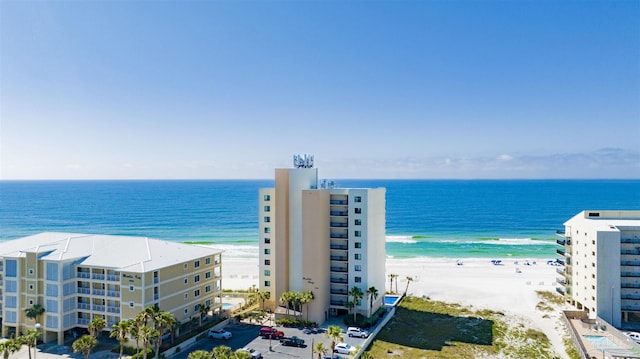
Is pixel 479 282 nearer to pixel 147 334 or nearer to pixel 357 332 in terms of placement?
pixel 357 332

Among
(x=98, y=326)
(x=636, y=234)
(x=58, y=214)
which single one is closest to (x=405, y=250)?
(x=636, y=234)

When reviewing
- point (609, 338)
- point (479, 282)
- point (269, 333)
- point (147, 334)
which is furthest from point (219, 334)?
point (479, 282)

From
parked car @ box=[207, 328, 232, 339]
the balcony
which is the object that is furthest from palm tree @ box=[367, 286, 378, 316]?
the balcony

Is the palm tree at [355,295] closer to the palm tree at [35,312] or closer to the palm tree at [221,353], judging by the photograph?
the palm tree at [221,353]

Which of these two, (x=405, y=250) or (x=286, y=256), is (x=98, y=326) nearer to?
(x=286, y=256)

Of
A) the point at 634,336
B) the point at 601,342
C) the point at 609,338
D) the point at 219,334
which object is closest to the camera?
the point at 601,342
